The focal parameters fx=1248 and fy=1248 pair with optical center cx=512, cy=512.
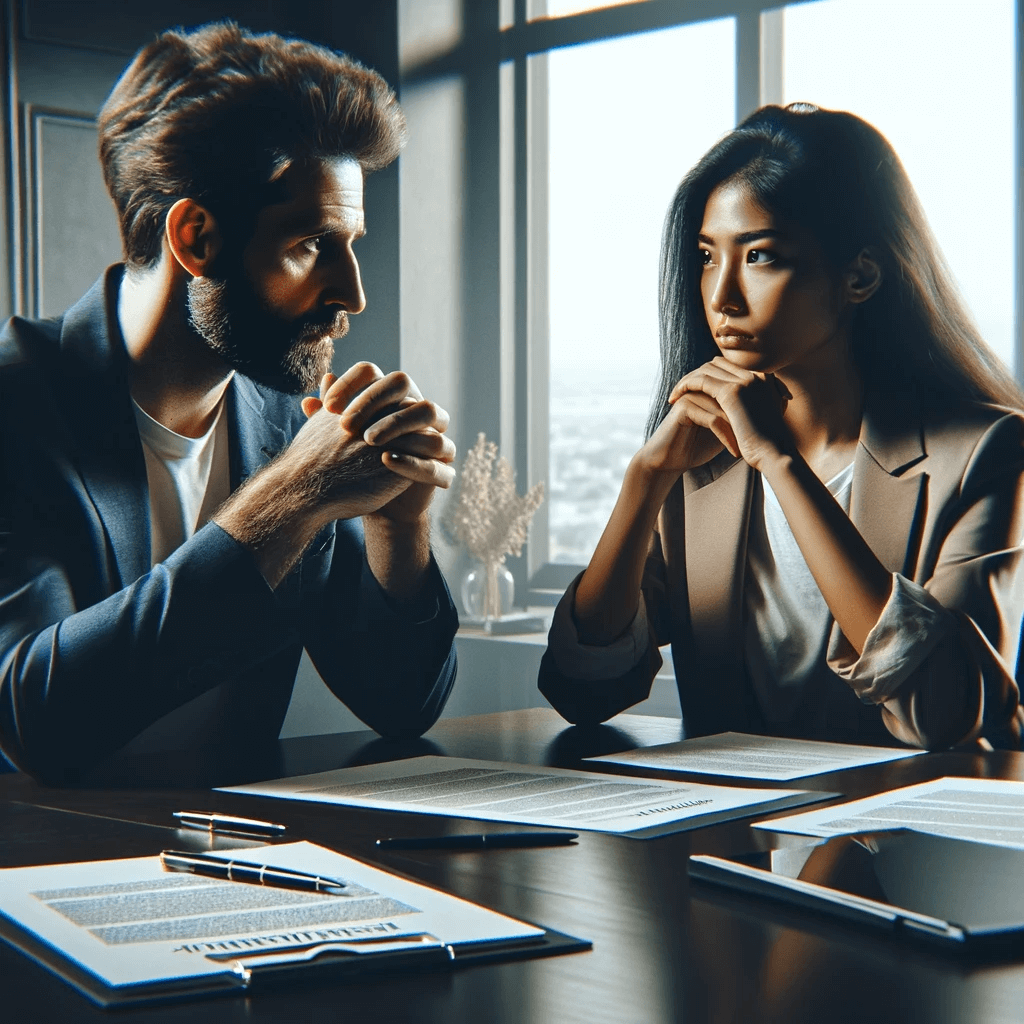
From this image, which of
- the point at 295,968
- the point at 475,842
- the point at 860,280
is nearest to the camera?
the point at 295,968

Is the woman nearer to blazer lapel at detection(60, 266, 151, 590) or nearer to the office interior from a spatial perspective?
blazer lapel at detection(60, 266, 151, 590)

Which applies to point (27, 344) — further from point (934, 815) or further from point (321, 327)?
point (934, 815)

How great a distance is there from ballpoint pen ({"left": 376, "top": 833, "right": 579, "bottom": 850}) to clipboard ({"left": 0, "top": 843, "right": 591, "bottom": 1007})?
99 mm

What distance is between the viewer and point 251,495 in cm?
144

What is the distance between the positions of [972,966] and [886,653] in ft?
3.22

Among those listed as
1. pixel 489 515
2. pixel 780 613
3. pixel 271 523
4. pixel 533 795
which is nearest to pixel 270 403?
pixel 271 523

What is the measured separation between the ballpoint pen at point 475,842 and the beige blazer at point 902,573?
0.67 metres

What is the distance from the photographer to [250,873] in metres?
0.75

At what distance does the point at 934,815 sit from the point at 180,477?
4.22 feet

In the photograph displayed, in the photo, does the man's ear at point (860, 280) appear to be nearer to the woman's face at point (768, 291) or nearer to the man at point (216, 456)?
the woman's face at point (768, 291)

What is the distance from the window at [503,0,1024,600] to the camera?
2.83 metres

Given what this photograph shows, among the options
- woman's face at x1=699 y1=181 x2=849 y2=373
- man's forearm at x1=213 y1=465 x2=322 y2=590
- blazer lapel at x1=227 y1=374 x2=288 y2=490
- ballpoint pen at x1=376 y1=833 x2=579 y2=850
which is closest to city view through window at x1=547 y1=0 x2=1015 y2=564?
woman's face at x1=699 y1=181 x2=849 y2=373

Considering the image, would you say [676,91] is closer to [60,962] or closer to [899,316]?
[899,316]

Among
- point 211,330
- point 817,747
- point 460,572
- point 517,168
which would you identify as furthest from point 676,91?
point 817,747
